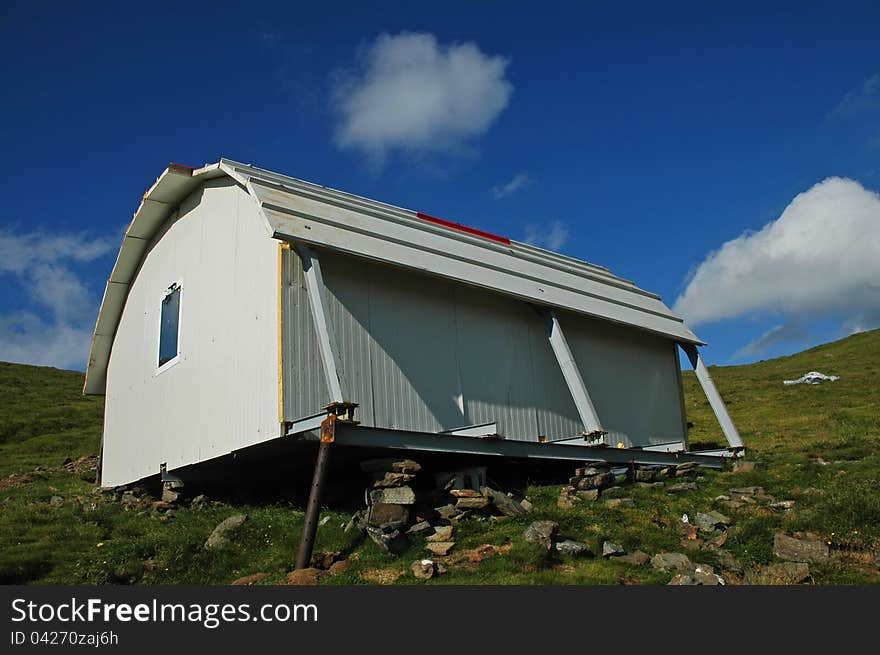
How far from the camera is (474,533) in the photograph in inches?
476

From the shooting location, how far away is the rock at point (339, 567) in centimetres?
1062

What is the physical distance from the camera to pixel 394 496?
1213 centimetres

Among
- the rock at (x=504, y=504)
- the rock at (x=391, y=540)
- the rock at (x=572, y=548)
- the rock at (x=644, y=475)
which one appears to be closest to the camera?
the rock at (x=572, y=548)

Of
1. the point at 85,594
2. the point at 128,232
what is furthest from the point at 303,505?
the point at 128,232

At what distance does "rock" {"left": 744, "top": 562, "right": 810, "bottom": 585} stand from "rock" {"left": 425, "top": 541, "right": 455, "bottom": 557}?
12.9 ft

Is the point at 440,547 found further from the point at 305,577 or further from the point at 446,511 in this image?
the point at 305,577

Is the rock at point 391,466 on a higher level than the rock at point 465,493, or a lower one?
higher

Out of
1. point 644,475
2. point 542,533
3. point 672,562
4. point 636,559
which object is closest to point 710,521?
point 672,562

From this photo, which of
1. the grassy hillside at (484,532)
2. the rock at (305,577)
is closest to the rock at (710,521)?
the grassy hillside at (484,532)

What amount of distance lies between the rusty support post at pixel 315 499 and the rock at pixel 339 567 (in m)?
0.33

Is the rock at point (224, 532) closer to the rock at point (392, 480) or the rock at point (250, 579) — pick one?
the rock at point (250, 579)

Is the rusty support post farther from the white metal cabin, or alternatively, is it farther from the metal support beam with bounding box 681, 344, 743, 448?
the metal support beam with bounding box 681, 344, 743, 448

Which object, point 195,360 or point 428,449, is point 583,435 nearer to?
point 428,449

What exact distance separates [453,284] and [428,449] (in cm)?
404
